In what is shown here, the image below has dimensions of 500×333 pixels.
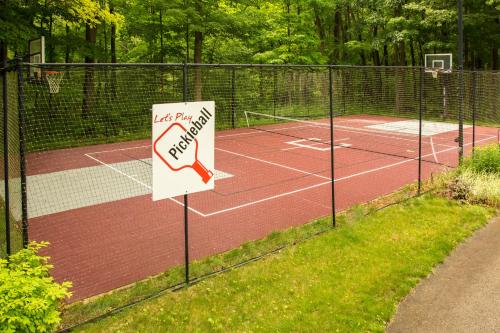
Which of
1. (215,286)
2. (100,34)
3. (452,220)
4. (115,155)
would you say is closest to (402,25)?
(100,34)

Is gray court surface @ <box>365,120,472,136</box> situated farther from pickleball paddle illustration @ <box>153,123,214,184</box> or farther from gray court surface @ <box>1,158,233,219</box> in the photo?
pickleball paddle illustration @ <box>153,123,214,184</box>

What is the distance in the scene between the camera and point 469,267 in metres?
6.12

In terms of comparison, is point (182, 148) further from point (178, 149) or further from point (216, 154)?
point (216, 154)

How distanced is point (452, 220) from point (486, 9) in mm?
23127

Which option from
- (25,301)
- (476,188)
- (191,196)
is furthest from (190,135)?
(476,188)

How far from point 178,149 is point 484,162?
25.0ft

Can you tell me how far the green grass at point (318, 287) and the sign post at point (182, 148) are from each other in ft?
2.35

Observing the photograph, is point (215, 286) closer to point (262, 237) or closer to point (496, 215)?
point (262, 237)

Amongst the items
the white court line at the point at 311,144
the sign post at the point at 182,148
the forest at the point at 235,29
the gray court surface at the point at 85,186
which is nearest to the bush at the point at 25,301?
the sign post at the point at 182,148

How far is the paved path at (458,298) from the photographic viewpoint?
4.70m

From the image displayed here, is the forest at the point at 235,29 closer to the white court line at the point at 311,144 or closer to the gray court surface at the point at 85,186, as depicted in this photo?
the gray court surface at the point at 85,186

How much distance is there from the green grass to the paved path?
0.49 ft

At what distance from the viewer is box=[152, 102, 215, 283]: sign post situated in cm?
513

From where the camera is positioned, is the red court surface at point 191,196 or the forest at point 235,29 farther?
the forest at point 235,29
